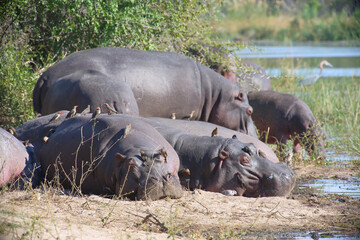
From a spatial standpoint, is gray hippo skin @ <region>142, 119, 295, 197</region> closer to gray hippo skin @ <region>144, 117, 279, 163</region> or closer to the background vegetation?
gray hippo skin @ <region>144, 117, 279, 163</region>

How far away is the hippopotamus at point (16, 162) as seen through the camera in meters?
5.83

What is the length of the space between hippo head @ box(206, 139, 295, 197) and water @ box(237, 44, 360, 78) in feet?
30.0

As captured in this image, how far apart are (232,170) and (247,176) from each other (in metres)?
0.15

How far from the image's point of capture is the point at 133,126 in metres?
5.97

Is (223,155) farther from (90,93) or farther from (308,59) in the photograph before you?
(308,59)

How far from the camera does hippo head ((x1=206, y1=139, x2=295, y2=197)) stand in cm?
623

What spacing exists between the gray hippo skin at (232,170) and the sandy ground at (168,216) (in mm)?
187

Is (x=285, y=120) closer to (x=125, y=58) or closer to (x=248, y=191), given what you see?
(x=125, y=58)

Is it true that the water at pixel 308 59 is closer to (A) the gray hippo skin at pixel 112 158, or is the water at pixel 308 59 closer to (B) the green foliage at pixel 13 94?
(B) the green foliage at pixel 13 94

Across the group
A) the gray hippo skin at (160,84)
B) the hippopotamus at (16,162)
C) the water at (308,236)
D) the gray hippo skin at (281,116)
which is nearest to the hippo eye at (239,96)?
the gray hippo skin at (160,84)

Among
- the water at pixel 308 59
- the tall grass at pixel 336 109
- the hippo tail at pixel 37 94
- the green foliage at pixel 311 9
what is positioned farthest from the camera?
the green foliage at pixel 311 9

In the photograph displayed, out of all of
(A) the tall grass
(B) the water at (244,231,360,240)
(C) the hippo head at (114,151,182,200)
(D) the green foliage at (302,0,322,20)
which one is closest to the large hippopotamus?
(A) the tall grass

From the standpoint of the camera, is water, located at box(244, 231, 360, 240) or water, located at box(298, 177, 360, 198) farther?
water, located at box(298, 177, 360, 198)

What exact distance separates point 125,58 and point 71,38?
1.80 meters
